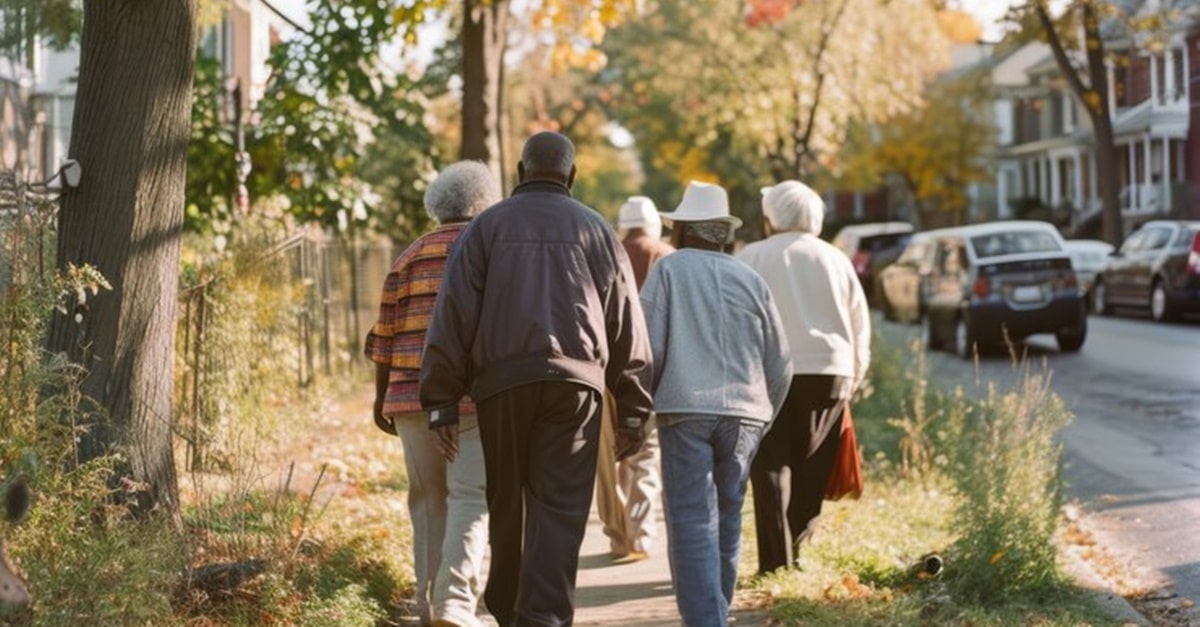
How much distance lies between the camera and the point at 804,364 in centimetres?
885

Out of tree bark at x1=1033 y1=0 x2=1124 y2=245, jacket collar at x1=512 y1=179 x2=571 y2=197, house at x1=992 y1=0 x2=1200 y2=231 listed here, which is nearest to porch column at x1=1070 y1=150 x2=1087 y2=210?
house at x1=992 y1=0 x2=1200 y2=231

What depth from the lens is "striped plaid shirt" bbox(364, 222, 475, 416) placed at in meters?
7.55

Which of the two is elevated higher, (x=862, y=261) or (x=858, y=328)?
(x=862, y=261)

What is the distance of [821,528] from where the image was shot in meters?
10.3

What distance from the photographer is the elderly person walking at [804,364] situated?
28.8 ft

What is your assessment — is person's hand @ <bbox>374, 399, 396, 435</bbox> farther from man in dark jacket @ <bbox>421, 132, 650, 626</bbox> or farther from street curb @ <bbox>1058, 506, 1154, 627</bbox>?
street curb @ <bbox>1058, 506, 1154, 627</bbox>

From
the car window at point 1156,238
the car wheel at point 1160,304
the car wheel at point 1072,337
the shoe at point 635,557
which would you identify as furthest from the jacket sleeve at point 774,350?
the car window at point 1156,238

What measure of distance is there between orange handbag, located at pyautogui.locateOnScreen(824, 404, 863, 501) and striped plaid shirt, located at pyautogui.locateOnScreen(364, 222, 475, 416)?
7.94 ft

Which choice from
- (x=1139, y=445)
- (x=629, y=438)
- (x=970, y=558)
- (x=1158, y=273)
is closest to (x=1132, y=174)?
(x=1158, y=273)

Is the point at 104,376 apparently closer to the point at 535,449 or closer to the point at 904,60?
the point at 535,449

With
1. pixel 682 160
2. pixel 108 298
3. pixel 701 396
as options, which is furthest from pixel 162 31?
pixel 682 160

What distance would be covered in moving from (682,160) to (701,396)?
49087 mm

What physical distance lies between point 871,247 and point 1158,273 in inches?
456

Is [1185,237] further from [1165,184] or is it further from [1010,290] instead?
[1165,184]
